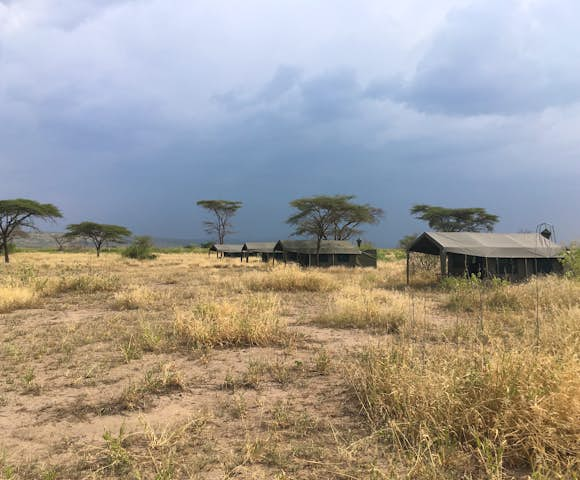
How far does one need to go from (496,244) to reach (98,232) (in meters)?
49.0

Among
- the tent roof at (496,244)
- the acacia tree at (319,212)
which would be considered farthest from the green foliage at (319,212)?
the tent roof at (496,244)

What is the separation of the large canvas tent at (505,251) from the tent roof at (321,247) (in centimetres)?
1580

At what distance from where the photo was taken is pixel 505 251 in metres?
14.1

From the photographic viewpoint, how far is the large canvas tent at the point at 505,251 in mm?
14156

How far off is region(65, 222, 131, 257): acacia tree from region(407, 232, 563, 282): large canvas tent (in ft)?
145

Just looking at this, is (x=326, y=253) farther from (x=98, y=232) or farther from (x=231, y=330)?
(x=98, y=232)

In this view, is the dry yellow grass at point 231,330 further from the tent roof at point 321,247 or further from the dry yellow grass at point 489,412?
the tent roof at point 321,247

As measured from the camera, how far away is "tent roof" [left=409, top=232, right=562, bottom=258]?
46.3 ft

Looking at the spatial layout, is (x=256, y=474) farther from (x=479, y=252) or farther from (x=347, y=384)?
(x=479, y=252)

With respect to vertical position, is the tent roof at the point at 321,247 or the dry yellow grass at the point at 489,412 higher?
the tent roof at the point at 321,247

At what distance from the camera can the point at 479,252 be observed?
14086 mm

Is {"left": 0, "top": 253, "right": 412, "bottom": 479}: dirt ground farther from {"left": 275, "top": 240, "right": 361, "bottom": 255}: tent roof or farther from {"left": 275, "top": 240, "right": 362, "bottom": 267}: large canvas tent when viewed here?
{"left": 275, "top": 240, "right": 361, "bottom": 255}: tent roof

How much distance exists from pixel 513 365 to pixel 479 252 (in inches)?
483

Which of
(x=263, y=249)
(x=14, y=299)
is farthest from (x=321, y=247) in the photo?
(x=14, y=299)
